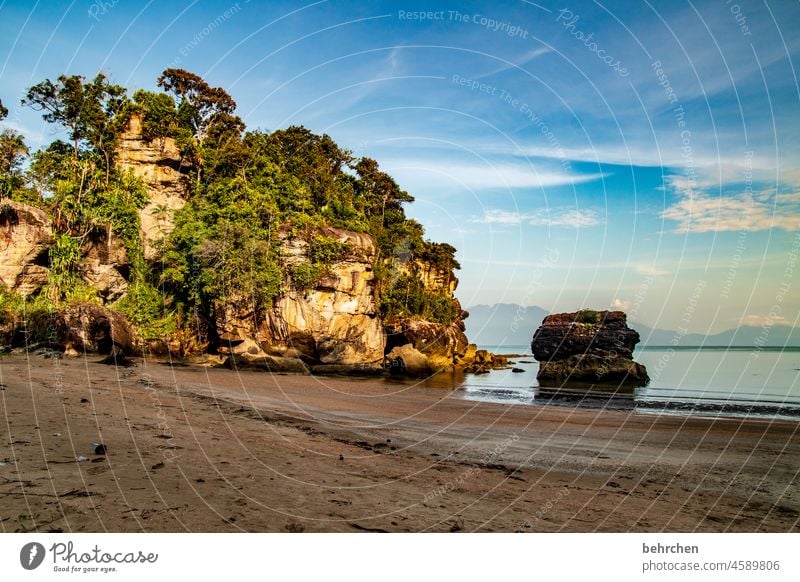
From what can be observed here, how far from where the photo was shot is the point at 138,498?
14.0 feet

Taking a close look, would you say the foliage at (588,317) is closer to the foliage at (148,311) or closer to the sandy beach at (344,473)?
the sandy beach at (344,473)

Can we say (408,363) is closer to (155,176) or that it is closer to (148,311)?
(148,311)

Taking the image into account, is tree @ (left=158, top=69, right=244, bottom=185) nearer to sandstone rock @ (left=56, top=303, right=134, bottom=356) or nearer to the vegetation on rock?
Answer: the vegetation on rock

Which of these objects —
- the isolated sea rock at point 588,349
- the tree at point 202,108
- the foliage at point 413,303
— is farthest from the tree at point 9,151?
the isolated sea rock at point 588,349

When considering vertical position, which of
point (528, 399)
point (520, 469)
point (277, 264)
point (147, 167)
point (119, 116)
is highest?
point (119, 116)

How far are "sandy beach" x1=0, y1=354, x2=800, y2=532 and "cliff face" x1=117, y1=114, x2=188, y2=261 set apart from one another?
29.6 meters

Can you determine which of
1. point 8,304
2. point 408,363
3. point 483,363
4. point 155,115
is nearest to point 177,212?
point 155,115

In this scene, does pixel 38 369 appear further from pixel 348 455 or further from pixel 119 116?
pixel 119 116

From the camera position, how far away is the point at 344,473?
6059mm

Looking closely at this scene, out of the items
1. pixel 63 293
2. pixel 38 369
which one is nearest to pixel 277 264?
pixel 63 293

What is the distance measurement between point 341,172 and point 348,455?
168ft

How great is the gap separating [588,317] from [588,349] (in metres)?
3.02

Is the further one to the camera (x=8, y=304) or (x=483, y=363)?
(x=483, y=363)

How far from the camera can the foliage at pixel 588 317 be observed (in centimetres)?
3869
